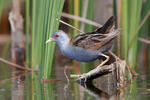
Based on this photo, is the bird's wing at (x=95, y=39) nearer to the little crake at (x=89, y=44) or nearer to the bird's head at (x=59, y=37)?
the little crake at (x=89, y=44)

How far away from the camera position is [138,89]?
16.6ft

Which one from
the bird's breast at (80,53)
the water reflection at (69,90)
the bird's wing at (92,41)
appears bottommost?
the water reflection at (69,90)

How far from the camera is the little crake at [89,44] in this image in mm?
5621

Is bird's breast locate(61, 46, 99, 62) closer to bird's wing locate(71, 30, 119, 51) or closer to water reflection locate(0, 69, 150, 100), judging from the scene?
bird's wing locate(71, 30, 119, 51)

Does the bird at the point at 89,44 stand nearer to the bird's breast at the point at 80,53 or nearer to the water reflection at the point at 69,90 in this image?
the bird's breast at the point at 80,53

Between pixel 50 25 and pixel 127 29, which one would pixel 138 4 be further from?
pixel 50 25

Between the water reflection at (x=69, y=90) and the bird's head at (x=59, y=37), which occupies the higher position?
the bird's head at (x=59, y=37)

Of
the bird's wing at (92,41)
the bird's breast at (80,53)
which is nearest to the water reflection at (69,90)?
the bird's breast at (80,53)

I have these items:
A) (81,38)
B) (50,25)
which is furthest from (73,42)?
(50,25)

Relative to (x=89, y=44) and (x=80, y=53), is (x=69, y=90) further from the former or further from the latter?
(x=89, y=44)

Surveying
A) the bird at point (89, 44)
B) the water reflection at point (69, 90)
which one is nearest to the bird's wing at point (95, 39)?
the bird at point (89, 44)

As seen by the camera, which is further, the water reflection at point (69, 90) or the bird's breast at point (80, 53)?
the bird's breast at point (80, 53)

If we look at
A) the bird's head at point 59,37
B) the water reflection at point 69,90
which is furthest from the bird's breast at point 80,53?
the water reflection at point 69,90

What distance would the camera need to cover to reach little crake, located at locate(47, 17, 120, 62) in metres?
5.62
